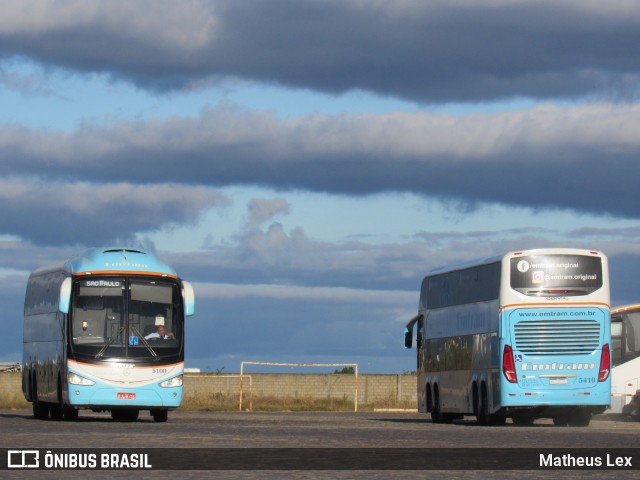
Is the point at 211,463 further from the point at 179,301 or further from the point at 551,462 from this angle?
the point at 179,301

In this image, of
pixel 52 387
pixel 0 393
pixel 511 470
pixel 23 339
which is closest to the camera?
pixel 511 470

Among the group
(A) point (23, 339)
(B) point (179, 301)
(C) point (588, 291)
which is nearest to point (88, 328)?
(B) point (179, 301)

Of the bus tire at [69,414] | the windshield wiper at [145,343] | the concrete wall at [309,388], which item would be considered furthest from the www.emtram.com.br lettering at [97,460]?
the concrete wall at [309,388]

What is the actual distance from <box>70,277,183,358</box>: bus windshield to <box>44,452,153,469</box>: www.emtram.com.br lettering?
49.2ft

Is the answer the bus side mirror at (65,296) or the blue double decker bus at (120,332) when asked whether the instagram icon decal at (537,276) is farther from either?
the bus side mirror at (65,296)

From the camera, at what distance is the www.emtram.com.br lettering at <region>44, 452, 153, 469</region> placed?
1766cm

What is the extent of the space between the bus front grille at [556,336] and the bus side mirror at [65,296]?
10.2m

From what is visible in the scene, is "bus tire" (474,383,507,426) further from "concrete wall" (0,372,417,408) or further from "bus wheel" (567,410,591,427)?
"concrete wall" (0,372,417,408)

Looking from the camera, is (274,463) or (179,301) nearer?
(274,463)

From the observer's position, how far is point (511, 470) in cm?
1728

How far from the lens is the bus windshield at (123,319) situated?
34844 millimetres

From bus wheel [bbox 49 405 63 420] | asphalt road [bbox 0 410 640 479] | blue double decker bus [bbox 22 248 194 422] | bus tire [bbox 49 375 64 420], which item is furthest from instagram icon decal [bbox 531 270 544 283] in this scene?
bus wheel [bbox 49 405 63 420]

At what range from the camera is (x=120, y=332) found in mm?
34875

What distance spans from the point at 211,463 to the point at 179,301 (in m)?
17.3
